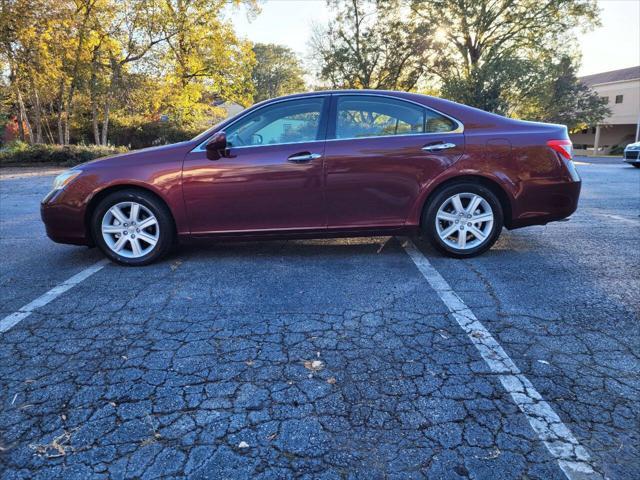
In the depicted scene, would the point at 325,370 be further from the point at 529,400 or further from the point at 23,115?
the point at 23,115

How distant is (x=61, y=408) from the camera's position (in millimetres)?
2158

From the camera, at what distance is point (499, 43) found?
27750mm

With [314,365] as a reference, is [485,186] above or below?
above

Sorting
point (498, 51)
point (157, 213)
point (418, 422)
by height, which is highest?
point (498, 51)

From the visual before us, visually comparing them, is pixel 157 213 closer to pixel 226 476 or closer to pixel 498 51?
pixel 226 476

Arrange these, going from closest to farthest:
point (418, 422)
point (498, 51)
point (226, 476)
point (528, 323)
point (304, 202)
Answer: point (226, 476), point (418, 422), point (528, 323), point (304, 202), point (498, 51)

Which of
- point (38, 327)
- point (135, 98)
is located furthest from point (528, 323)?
point (135, 98)

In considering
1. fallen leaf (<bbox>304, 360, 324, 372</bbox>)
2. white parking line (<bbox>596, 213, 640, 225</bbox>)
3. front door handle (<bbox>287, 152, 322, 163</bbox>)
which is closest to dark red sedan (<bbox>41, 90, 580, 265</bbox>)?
front door handle (<bbox>287, 152, 322, 163</bbox>)

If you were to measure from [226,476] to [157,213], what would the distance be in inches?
120

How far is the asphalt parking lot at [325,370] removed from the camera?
1.84m

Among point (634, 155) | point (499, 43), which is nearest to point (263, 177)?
point (634, 155)

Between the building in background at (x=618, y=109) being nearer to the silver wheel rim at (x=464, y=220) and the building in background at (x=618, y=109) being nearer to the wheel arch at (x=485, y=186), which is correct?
the wheel arch at (x=485, y=186)

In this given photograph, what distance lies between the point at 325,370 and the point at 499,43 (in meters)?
30.4

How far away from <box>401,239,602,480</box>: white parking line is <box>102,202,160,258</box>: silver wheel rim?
9.06ft
